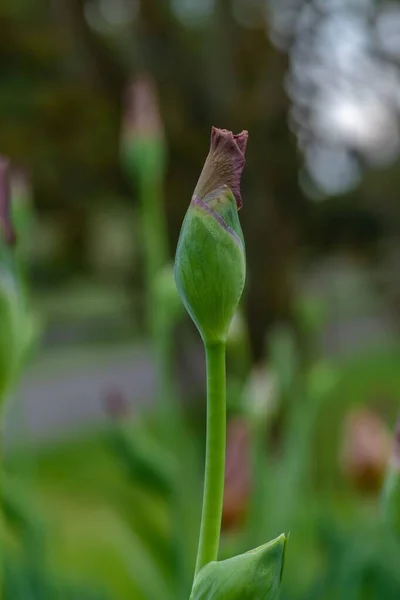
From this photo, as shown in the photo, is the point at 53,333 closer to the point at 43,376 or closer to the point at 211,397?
the point at 43,376

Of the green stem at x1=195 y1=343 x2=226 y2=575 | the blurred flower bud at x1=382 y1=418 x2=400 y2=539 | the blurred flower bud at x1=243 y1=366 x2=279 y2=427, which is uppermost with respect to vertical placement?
the green stem at x1=195 y1=343 x2=226 y2=575

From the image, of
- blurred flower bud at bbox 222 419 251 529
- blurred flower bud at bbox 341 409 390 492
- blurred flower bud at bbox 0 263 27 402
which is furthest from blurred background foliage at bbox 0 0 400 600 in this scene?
blurred flower bud at bbox 0 263 27 402

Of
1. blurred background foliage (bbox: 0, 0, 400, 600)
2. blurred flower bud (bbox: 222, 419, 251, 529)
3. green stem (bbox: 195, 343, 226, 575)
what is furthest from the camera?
blurred background foliage (bbox: 0, 0, 400, 600)

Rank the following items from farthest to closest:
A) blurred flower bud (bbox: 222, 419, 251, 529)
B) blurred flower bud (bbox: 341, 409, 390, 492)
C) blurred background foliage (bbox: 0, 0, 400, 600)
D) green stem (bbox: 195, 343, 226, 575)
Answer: blurred background foliage (bbox: 0, 0, 400, 600) → blurred flower bud (bbox: 341, 409, 390, 492) → blurred flower bud (bbox: 222, 419, 251, 529) → green stem (bbox: 195, 343, 226, 575)

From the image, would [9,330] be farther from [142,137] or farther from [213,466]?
[142,137]

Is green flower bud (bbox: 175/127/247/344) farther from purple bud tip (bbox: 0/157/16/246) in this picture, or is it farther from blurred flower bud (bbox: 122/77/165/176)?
blurred flower bud (bbox: 122/77/165/176)

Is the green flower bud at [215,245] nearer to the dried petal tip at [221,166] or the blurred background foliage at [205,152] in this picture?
the dried petal tip at [221,166]

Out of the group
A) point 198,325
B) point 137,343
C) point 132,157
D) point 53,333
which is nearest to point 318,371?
point 132,157

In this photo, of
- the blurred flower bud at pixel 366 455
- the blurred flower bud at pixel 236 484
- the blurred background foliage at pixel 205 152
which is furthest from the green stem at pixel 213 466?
the blurred background foliage at pixel 205 152
